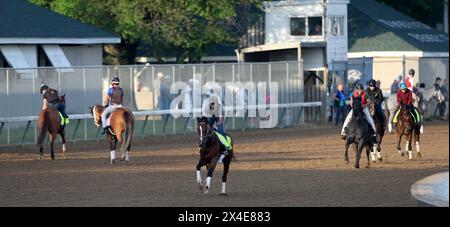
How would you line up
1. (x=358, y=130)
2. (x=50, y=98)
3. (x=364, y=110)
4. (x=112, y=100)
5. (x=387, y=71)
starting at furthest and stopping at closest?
(x=387, y=71), (x=50, y=98), (x=112, y=100), (x=364, y=110), (x=358, y=130)

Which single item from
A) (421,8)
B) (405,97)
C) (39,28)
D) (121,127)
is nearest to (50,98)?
(121,127)

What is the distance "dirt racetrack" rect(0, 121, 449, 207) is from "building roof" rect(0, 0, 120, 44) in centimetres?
707

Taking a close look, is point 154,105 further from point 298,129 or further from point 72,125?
point 298,129

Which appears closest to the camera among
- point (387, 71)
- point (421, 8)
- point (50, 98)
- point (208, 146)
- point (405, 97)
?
point (208, 146)

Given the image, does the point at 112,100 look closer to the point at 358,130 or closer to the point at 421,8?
the point at 358,130

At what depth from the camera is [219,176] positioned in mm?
24875

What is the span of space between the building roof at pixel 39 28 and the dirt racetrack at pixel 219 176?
707cm

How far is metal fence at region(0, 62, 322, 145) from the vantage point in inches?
1399

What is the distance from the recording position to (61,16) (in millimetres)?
45250

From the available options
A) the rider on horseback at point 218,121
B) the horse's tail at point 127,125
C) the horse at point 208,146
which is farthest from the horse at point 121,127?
the horse at point 208,146

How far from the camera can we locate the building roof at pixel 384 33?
59531mm

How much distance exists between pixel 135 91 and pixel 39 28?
5.87m

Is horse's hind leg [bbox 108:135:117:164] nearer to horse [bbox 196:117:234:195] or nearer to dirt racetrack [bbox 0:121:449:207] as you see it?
dirt racetrack [bbox 0:121:449:207]
